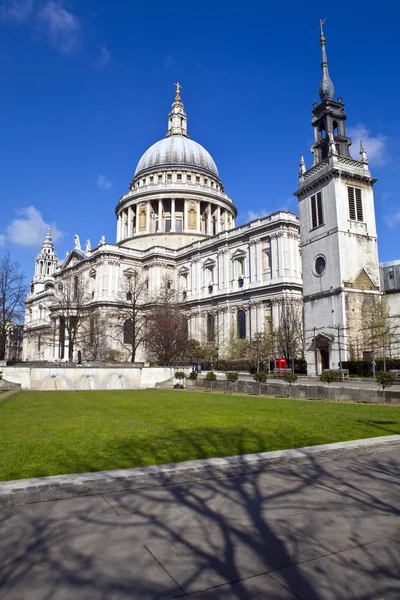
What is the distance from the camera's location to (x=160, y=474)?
645 cm

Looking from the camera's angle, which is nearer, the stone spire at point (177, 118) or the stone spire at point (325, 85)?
the stone spire at point (325, 85)

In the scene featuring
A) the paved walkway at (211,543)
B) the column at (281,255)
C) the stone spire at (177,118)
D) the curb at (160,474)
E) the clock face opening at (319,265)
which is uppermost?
the stone spire at (177,118)

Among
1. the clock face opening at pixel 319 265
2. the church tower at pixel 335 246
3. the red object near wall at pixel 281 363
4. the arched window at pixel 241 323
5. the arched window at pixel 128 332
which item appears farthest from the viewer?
the arched window at pixel 128 332

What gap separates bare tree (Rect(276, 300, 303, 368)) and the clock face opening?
7.83m

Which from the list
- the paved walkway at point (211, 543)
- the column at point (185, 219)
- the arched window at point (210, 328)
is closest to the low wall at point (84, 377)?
the arched window at point (210, 328)

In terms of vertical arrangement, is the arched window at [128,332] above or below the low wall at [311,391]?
above

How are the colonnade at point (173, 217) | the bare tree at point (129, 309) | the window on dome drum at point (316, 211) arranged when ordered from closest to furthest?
the window on dome drum at point (316, 211) → the bare tree at point (129, 309) → the colonnade at point (173, 217)

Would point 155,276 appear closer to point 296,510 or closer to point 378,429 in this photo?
point 378,429

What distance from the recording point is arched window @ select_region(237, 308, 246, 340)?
5562cm

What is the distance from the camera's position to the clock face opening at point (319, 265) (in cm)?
3917

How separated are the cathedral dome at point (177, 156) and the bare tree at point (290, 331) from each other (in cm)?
4444

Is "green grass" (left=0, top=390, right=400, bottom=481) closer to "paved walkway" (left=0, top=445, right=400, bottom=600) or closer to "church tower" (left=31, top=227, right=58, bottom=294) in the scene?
"paved walkway" (left=0, top=445, right=400, bottom=600)

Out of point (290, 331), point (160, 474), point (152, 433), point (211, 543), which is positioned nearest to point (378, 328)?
point (290, 331)

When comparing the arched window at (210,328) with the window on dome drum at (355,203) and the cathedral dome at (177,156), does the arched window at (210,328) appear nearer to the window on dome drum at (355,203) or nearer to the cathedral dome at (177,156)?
the window on dome drum at (355,203)
